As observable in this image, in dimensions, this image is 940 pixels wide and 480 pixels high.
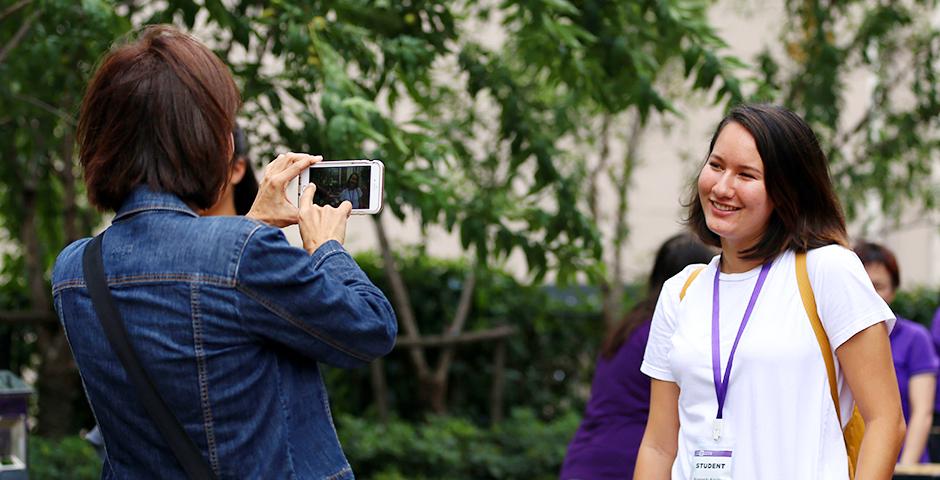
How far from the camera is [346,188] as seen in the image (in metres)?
2.47

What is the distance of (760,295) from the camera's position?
8.84 ft

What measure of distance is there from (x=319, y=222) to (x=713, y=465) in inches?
40.0

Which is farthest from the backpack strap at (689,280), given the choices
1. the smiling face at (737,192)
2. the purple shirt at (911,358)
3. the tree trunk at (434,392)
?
the tree trunk at (434,392)

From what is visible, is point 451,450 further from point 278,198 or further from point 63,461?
point 278,198

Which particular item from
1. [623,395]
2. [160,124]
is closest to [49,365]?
[623,395]

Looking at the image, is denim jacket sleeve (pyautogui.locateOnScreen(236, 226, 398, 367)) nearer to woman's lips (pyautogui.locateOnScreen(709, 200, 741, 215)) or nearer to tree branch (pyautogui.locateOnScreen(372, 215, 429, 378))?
woman's lips (pyautogui.locateOnScreen(709, 200, 741, 215))

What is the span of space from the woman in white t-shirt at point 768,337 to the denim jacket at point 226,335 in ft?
2.74

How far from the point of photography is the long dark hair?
3980 mm

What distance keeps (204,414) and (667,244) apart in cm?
220

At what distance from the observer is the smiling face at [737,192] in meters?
2.72

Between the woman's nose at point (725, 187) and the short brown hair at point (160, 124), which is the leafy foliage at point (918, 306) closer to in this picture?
the woman's nose at point (725, 187)

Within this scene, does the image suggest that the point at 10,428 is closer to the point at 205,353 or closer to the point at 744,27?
the point at 205,353

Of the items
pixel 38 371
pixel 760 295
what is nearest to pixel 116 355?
pixel 760 295

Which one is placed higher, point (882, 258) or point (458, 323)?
point (882, 258)
